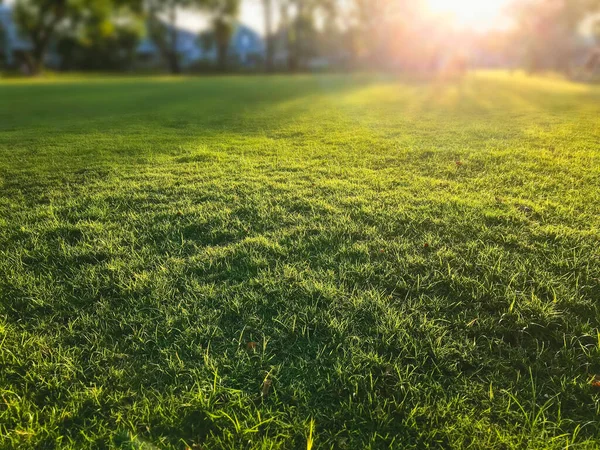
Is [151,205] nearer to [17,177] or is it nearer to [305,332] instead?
[17,177]

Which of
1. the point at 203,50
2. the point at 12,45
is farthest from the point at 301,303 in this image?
the point at 203,50

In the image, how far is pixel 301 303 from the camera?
2.18 meters

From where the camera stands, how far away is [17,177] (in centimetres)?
405

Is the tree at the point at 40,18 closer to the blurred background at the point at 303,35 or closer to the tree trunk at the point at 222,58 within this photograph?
the blurred background at the point at 303,35

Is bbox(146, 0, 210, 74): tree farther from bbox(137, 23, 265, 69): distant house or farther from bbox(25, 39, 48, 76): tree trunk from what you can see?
bbox(25, 39, 48, 76): tree trunk

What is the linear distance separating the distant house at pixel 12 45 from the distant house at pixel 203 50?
315 inches

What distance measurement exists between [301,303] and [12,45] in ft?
172

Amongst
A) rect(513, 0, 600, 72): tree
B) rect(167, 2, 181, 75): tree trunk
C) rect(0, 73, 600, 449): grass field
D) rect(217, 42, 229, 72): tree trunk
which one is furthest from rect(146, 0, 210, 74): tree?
rect(0, 73, 600, 449): grass field

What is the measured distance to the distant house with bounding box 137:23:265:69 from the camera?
138 ft

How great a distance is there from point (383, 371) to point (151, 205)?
242 cm

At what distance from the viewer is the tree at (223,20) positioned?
127ft

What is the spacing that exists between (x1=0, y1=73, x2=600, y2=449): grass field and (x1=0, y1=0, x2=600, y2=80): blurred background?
24.1m

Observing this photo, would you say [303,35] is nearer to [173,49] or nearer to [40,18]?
[173,49]

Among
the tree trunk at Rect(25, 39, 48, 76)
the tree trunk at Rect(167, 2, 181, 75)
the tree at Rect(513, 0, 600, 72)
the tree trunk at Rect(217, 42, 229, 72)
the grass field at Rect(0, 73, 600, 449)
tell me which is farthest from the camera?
the tree trunk at Rect(217, 42, 229, 72)
